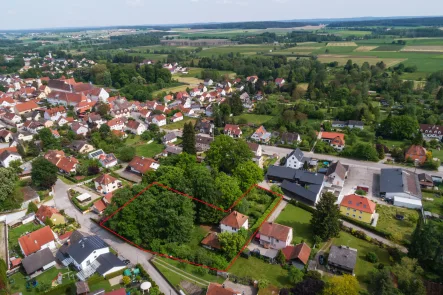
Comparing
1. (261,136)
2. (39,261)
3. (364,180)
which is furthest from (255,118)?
A: (39,261)

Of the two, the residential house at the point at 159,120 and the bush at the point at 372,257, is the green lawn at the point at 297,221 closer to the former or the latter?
the bush at the point at 372,257

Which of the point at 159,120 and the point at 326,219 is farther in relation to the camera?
the point at 159,120

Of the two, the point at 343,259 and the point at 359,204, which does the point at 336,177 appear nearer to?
the point at 359,204

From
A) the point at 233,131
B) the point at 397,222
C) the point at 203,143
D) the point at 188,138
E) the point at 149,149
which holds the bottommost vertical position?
the point at 149,149

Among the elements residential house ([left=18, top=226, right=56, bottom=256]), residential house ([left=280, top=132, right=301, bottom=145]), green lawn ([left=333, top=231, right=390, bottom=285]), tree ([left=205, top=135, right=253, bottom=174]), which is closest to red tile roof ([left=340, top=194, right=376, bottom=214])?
green lawn ([left=333, top=231, right=390, bottom=285])

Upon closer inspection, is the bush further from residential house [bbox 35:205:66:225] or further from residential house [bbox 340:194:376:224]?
residential house [bbox 35:205:66:225]

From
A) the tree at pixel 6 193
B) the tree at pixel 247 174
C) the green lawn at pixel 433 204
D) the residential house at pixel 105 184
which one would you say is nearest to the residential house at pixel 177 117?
the residential house at pixel 105 184
